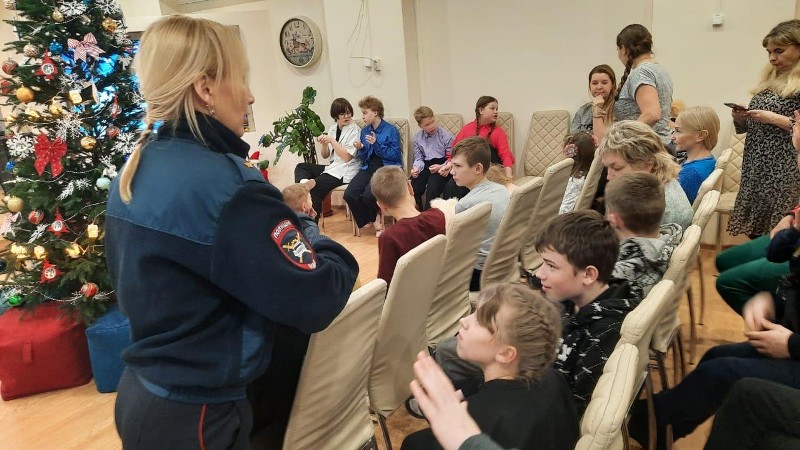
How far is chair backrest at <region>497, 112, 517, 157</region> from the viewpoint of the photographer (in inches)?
227

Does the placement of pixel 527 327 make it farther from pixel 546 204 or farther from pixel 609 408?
pixel 546 204

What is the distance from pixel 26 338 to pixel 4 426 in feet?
1.46

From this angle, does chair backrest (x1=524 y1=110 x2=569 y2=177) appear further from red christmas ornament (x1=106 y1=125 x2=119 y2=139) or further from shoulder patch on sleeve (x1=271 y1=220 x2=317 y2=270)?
shoulder patch on sleeve (x1=271 y1=220 x2=317 y2=270)

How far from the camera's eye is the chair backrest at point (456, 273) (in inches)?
85.7

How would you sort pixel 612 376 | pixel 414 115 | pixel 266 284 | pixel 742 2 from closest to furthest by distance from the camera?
pixel 266 284
pixel 612 376
pixel 742 2
pixel 414 115

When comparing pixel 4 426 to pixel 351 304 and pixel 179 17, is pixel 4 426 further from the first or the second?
pixel 179 17

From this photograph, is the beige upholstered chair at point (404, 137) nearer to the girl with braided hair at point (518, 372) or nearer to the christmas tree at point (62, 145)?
the christmas tree at point (62, 145)

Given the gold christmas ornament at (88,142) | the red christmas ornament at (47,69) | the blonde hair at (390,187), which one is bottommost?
the blonde hair at (390,187)

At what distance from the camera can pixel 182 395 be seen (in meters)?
1.11

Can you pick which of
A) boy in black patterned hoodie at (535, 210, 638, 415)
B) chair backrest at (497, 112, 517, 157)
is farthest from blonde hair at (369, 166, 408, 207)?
chair backrest at (497, 112, 517, 157)

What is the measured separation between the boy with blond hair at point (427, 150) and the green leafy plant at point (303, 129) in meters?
1.23

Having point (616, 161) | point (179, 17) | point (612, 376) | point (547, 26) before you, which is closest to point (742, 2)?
point (547, 26)

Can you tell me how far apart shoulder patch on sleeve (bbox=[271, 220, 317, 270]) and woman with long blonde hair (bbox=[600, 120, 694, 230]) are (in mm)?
1916

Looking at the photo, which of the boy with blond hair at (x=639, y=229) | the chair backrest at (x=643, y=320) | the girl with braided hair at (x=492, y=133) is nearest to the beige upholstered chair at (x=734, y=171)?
the girl with braided hair at (x=492, y=133)
